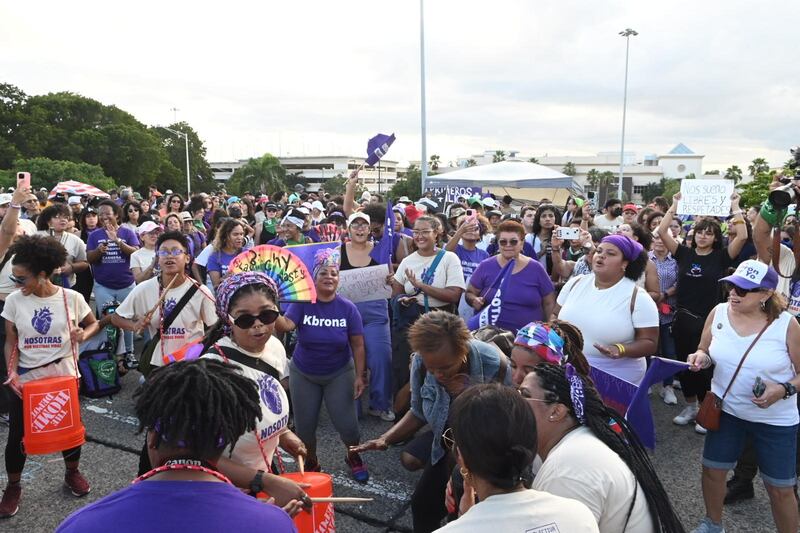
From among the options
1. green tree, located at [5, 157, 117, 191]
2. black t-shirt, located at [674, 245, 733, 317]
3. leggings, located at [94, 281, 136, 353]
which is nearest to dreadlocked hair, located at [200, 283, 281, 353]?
black t-shirt, located at [674, 245, 733, 317]

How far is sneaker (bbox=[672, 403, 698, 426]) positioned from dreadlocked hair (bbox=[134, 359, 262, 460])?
16.0 ft

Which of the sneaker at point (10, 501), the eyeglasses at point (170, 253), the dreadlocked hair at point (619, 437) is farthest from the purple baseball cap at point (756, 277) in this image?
the sneaker at point (10, 501)

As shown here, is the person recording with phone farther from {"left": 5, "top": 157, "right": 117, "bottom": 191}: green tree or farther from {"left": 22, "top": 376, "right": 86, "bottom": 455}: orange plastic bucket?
{"left": 5, "top": 157, "right": 117, "bottom": 191}: green tree

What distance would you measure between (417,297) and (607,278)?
2140 millimetres

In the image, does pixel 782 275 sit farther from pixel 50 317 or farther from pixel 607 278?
pixel 50 317

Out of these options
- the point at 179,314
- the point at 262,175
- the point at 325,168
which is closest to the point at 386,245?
the point at 179,314

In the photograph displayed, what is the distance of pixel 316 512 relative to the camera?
2.48 metres

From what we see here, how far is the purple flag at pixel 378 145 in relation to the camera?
282 inches

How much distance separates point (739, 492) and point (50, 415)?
477 cm

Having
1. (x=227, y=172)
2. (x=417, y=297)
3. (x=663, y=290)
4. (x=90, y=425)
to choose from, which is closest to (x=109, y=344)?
(x=90, y=425)

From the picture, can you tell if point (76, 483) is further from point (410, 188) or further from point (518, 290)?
point (410, 188)

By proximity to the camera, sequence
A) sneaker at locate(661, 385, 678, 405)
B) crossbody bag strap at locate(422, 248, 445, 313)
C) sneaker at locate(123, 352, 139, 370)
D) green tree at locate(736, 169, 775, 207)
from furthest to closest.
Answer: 1. green tree at locate(736, 169, 775, 207)
2. sneaker at locate(123, 352, 139, 370)
3. sneaker at locate(661, 385, 678, 405)
4. crossbody bag strap at locate(422, 248, 445, 313)

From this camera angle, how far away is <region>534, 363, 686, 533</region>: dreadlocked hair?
200 centimetres

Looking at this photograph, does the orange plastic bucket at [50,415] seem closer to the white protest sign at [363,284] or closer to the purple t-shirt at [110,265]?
the white protest sign at [363,284]
